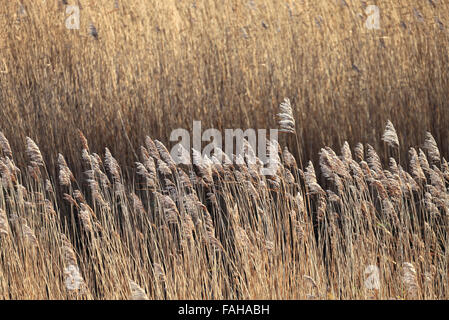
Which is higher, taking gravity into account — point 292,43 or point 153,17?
point 153,17

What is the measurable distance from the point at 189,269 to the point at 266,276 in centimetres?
40

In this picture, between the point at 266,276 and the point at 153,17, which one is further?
the point at 153,17

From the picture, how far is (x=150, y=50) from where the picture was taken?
4770mm

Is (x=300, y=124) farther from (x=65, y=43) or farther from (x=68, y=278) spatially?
(x=68, y=278)

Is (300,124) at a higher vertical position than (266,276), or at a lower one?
higher

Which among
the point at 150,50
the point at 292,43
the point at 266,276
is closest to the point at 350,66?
the point at 292,43

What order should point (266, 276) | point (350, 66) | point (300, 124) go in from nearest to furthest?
point (266, 276), point (300, 124), point (350, 66)

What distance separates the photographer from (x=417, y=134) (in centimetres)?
451

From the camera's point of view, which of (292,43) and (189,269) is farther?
(292,43)
